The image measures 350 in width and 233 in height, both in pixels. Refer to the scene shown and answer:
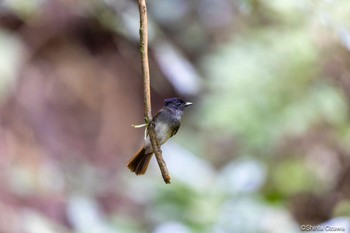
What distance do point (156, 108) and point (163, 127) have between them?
12.4 feet

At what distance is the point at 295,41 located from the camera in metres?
4.52

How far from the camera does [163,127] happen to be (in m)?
1.54

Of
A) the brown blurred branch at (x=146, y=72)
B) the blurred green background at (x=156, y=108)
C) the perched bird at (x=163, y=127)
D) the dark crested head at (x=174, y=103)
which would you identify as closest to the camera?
the brown blurred branch at (x=146, y=72)

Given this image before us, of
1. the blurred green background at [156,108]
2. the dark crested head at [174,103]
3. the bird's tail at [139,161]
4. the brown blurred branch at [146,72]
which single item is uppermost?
the blurred green background at [156,108]

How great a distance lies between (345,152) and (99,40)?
208 cm

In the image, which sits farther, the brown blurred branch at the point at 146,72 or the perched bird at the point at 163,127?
the perched bird at the point at 163,127

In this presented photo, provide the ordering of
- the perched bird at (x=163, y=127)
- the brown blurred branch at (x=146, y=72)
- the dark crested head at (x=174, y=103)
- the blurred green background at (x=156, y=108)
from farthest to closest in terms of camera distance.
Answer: the blurred green background at (x=156, y=108) → the dark crested head at (x=174, y=103) → the perched bird at (x=163, y=127) → the brown blurred branch at (x=146, y=72)

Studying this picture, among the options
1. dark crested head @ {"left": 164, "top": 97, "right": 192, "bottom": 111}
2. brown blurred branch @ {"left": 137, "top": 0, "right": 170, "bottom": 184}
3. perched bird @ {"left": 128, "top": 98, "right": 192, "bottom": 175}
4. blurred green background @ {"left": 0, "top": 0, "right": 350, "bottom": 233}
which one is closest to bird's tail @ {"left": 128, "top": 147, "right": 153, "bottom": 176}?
perched bird @ {"left": 128, "top": 98, "right": 192, "bottom": 175}

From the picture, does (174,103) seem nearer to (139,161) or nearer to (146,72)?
(139,161)

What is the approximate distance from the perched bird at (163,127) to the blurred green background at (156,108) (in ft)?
4.75

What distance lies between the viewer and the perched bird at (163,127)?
5.05 ft

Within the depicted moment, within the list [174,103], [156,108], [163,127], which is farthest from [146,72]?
[156,108]

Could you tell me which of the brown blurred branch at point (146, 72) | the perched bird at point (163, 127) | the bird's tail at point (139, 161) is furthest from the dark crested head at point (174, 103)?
the brown blurred branch at point (146, 72)

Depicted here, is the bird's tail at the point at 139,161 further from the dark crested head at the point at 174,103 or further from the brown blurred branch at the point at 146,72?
the brown blurred branch at the point at 146,72
